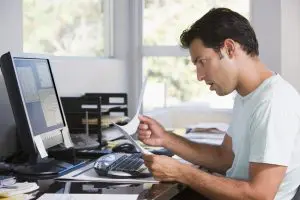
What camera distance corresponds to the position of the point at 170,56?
11.2 feet

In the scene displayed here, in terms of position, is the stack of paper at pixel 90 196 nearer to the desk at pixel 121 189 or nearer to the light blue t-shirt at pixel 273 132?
the desk at pixel 121 189

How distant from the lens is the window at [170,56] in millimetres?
3373

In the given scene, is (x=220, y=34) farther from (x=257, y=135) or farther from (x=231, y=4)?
(x=231, y=4)

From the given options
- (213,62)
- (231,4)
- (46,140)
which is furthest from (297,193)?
(231,4)

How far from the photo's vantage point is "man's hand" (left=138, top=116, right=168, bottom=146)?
1.84m

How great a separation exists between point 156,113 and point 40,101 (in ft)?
5.21

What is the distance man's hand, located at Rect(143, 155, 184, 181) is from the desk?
1.3 inches

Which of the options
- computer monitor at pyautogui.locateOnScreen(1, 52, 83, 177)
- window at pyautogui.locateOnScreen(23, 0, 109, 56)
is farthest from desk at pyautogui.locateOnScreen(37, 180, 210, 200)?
window at pyautogui.locateOnScreen(23, 0, 109, 56)

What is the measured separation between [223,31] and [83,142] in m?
0.93

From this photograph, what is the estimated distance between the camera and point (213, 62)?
1497 millimetres

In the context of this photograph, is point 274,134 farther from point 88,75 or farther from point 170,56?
point 170,56

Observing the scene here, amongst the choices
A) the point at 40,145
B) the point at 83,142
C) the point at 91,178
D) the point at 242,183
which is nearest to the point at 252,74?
the point at 242,183

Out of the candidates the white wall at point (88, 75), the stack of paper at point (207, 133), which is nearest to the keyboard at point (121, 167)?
the stack of paper at point (207, 133)

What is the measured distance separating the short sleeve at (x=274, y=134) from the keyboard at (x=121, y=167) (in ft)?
1.39
